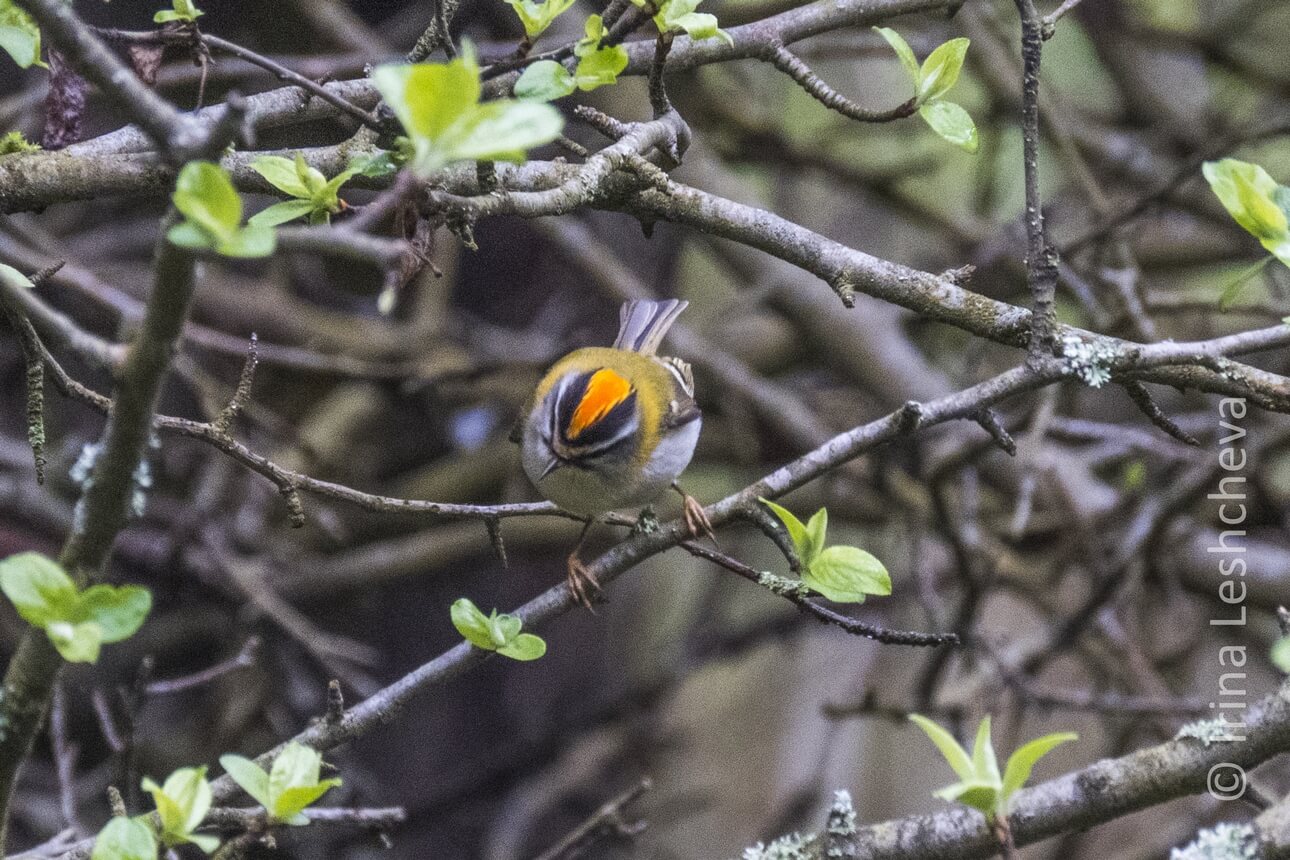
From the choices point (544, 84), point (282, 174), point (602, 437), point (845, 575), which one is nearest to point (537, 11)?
point (544, 84)

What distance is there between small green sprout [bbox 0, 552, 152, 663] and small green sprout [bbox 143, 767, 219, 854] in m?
0.23

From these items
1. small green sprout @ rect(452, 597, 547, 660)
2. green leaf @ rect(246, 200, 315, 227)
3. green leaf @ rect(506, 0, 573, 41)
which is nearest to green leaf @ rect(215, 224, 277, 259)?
green leaf @ rect(246, 200, 315, 227)

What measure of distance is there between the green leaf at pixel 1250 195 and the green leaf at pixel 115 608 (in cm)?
146

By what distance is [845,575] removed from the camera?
1729 millimetres

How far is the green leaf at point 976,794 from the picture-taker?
1.34 m

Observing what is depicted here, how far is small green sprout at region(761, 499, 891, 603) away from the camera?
5.58 ft

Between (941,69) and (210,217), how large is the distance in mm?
1259

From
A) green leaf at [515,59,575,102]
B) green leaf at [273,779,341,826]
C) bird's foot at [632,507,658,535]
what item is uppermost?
green leaf at [515,59,575,102]

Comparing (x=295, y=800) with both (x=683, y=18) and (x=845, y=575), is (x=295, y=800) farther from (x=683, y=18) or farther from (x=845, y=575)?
(x=683, y=18)

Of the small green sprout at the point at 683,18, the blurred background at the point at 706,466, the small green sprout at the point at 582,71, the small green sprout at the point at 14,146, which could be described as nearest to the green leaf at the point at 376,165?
the small green sprout at the point at 582,71

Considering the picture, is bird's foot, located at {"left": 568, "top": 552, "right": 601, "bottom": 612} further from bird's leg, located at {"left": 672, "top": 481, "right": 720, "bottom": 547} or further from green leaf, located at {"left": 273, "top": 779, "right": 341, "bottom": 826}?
green leaf, located at {"left": 273, "top": 779, "right": 341, "bottom": 826}

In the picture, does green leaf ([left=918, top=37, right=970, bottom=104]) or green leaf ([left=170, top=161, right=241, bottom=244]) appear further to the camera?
green leaf ([left=918, top=37, right=970, bottom=104])

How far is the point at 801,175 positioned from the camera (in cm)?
538

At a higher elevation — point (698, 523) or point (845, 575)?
point (698, 523)
